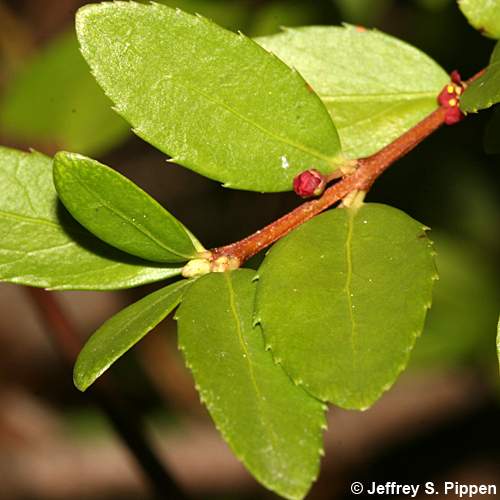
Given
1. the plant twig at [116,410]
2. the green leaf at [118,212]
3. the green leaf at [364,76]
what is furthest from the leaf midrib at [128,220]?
the plant twig at [116,410]

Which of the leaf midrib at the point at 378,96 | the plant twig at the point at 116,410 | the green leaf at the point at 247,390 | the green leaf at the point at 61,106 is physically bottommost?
the plant twig at the point at 116,410

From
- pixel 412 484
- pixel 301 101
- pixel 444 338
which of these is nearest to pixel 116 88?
pixel 301 101

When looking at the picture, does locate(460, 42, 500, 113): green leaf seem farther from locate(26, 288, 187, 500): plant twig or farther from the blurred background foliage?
the blurred background foliage

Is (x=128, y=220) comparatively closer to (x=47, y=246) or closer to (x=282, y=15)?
(x=47, y=246)

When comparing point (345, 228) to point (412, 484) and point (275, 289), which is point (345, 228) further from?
point (412, 484)

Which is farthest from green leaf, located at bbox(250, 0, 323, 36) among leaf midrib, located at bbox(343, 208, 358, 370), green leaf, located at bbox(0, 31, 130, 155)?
leaf midrib, located at bbox(343, 208, 358, 370)

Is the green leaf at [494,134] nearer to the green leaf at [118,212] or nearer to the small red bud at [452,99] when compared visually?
the small red bud at [452,99]
